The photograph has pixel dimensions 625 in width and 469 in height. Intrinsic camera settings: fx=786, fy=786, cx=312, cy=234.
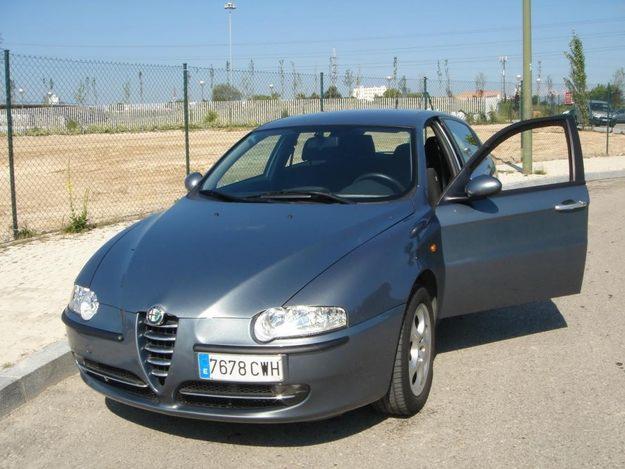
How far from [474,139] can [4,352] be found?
13.4 feet

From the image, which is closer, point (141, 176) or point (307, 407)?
point (307, 407)

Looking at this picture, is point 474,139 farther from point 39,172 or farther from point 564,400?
point 39,172

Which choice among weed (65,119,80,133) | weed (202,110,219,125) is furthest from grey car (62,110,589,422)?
weed (202,110,219,125)

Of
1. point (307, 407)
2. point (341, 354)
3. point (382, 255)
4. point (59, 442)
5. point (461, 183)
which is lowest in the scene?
point (59, 442)

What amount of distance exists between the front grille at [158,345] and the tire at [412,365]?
1115 mm

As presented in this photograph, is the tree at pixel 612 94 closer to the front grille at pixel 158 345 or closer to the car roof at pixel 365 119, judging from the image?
the car roof at pixel 365 119

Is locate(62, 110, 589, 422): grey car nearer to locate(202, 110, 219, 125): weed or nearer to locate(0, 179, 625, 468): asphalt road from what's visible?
locate(0, 179, 625, 468): asphalt road

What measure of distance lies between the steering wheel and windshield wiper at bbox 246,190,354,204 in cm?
27

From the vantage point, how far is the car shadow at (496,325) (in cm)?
551

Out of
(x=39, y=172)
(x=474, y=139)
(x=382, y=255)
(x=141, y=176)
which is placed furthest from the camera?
(x=39, y=172)

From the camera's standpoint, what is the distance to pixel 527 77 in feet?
51.1

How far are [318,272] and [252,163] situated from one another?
7.99ft

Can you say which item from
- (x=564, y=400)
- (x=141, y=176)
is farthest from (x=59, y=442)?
(x=141, y=176)

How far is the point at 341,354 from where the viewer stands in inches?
141
